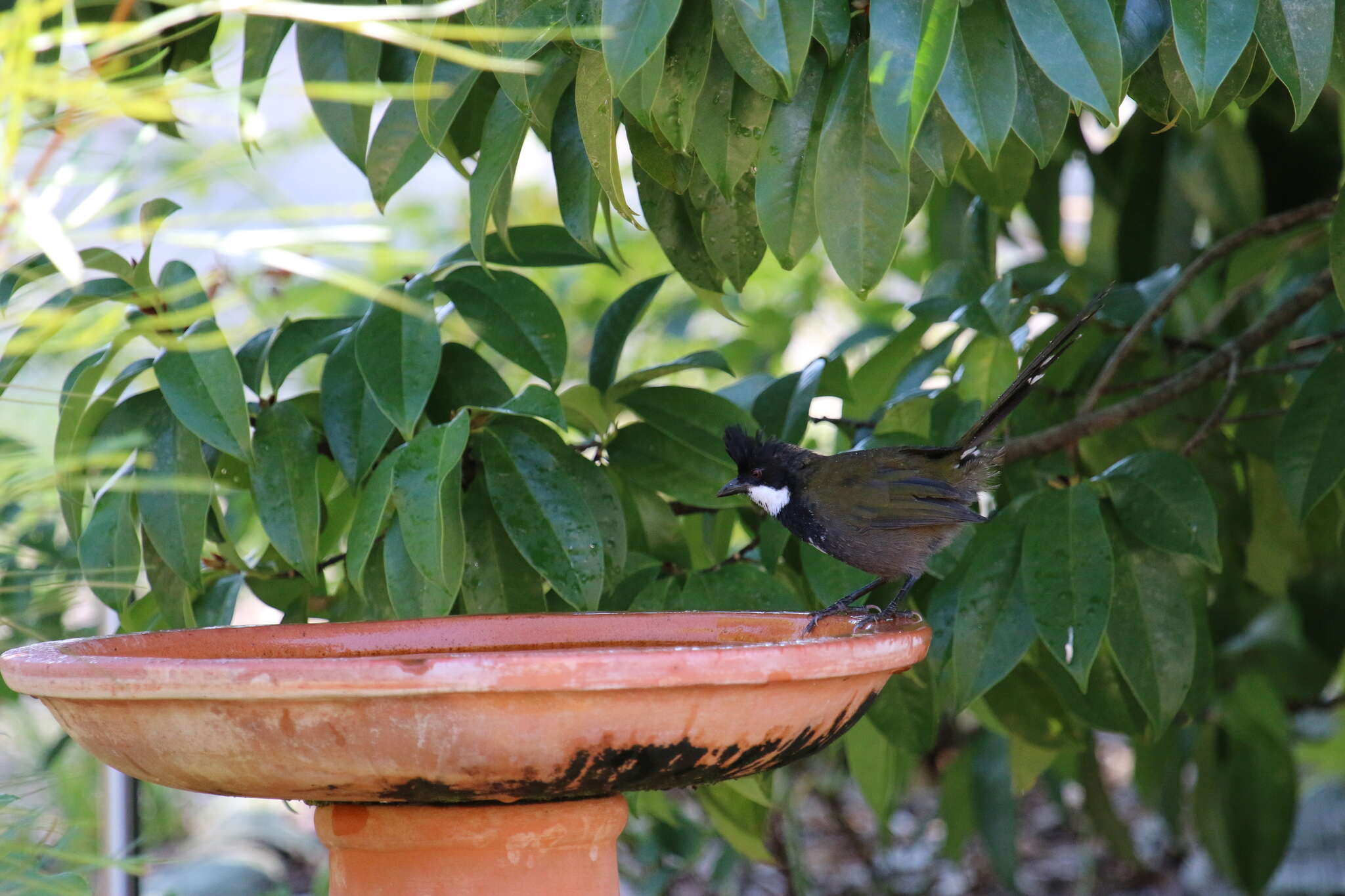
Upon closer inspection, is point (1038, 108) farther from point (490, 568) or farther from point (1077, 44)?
point (490, 568)

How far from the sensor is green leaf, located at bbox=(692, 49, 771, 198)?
1.67m

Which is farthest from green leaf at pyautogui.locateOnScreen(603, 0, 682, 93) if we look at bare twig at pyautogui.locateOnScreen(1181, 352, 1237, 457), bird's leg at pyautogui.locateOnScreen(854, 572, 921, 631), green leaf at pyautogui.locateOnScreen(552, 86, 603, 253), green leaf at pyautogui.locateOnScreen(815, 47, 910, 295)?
bare twig at pyautogui.locateOnScreen(1181, 352, 1237, 457)

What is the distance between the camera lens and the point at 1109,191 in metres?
3.84

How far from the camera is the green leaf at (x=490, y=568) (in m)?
2.16

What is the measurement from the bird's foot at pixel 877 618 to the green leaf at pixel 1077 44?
81cm

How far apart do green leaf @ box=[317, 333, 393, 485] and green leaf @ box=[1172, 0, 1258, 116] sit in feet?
4.10

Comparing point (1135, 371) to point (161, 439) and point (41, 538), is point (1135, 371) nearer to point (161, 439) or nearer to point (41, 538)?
point (161, 439)

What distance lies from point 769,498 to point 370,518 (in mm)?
998

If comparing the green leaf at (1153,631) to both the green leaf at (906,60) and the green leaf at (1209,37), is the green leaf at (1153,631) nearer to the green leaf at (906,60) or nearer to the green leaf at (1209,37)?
the green leaf at (1209,37)

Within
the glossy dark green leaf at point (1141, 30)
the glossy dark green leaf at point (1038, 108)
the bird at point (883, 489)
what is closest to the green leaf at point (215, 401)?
the bird at point (883, 489)

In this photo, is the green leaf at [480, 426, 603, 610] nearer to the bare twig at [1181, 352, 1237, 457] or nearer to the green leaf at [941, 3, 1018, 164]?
the green leaf at [941, 3, 1018, 164]

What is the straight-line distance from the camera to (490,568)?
2.17 meters

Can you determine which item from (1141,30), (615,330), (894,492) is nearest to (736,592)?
(615,330)

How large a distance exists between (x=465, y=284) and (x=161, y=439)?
568 millimetres
